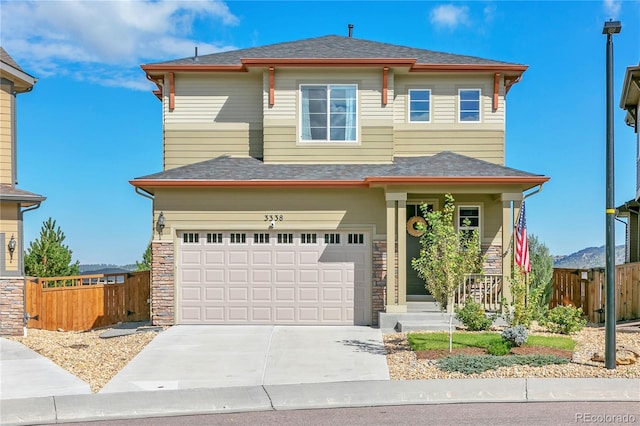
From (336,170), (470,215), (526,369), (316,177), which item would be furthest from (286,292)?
(526,369)

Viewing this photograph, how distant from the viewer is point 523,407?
28.0 feet

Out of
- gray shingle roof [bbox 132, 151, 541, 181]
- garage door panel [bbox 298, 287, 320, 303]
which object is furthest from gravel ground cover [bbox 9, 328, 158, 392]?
gray shingle roof [bbox 132, 151, 541, 181]

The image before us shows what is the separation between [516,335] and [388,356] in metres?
2.35

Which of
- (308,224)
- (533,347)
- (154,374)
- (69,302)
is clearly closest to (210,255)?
(308,224)

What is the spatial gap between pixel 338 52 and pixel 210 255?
6.57m

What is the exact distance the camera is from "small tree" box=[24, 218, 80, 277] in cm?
1830

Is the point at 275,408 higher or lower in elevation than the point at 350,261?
lower

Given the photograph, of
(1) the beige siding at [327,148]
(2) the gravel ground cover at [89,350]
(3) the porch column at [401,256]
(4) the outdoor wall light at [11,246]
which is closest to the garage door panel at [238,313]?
Result: (2) the gravel ground cover at [89,350]

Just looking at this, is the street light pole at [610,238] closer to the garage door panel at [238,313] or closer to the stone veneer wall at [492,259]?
the stone veneer wall at [492,259]

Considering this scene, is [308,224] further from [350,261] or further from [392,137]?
[392,137]

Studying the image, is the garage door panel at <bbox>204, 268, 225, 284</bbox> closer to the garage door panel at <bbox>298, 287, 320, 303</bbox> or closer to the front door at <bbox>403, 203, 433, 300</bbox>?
the garage door panel at <bbox>298, 287, 320, 303</bbox>

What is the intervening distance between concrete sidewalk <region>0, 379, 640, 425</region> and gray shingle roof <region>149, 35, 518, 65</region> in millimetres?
9848

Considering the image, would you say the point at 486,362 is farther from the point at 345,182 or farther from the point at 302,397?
the point at 345,182

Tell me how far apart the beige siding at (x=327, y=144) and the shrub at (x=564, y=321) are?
558 centimetres
